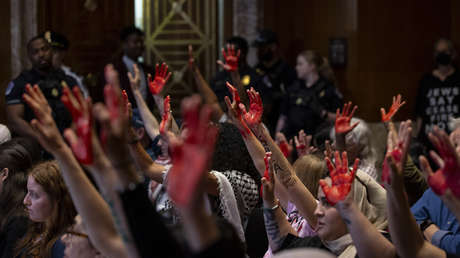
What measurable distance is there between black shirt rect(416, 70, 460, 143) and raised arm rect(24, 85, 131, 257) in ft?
17.4

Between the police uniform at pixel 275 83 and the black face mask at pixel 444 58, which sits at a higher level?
the black face mask at pixel 444 58

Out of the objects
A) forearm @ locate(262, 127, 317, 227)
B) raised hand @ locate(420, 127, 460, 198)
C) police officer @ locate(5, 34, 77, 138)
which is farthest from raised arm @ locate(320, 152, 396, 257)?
police officer @ locate(5, 34, 77, 138)

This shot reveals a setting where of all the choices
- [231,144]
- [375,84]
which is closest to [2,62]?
[231,144]

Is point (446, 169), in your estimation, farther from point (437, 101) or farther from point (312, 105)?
point (437, 101)

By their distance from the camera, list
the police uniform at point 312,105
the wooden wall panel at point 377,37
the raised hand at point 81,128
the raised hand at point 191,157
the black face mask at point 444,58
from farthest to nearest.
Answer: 1. the wooden wall panel at point 377,37
2. the black face mask at point 444,58
3. the police uniform at point 312,105
4. the raised hand at point 81,128
5. the raised hand at point 191,157

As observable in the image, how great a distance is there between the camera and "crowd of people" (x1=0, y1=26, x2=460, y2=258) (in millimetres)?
1726

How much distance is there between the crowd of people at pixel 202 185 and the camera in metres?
1.73

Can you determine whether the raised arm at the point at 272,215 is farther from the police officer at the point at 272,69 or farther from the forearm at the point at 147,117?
the police officer at the point at 272,69

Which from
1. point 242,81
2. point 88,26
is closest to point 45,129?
point 242,81

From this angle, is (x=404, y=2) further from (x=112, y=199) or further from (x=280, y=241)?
(x=112, y=199)

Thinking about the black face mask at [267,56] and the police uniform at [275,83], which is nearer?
the police uniform at [275,83]

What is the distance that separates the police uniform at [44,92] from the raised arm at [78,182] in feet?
11.3

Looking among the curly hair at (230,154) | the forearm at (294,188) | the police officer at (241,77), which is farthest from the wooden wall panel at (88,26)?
the forearm at (294,188)

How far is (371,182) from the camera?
10.7 ft
